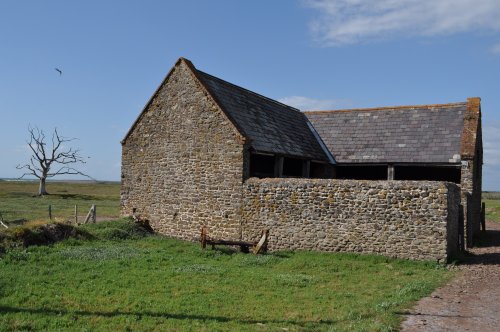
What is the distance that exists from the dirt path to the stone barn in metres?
1.71

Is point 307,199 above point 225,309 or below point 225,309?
above

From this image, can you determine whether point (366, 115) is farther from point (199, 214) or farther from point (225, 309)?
point (225, 309)

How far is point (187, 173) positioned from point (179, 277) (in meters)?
8.24

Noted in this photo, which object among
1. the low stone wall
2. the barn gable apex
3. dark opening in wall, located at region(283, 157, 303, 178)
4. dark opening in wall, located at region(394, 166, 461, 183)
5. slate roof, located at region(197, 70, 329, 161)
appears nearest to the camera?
the low stone wall

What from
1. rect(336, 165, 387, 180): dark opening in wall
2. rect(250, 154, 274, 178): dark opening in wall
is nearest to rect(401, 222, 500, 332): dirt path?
rect(250, 154, 274, 178): dark opening in wall

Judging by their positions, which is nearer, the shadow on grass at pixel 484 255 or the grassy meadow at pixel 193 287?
the grassy meadow at pixel 193 287

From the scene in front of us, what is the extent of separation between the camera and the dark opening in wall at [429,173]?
75.9 ft

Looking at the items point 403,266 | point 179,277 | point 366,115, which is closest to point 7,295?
point 179,277

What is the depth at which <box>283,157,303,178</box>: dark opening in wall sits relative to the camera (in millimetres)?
23938

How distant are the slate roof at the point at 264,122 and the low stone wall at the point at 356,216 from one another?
8.65ft

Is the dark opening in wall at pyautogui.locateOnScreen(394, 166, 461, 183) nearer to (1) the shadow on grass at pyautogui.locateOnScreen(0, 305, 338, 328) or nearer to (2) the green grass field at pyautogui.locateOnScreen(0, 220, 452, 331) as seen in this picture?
(2) the green grass field at pyautogui.locateOnScreen(0, 220, 452, 331)

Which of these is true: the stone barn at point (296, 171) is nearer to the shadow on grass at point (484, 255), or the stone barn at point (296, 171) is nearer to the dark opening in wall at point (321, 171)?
the dark opening in wall at point (321, 171)

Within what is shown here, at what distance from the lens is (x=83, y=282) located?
11.2 meters

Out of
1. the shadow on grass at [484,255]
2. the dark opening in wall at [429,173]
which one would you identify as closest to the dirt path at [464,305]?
the shadow on grass at [484,255]
